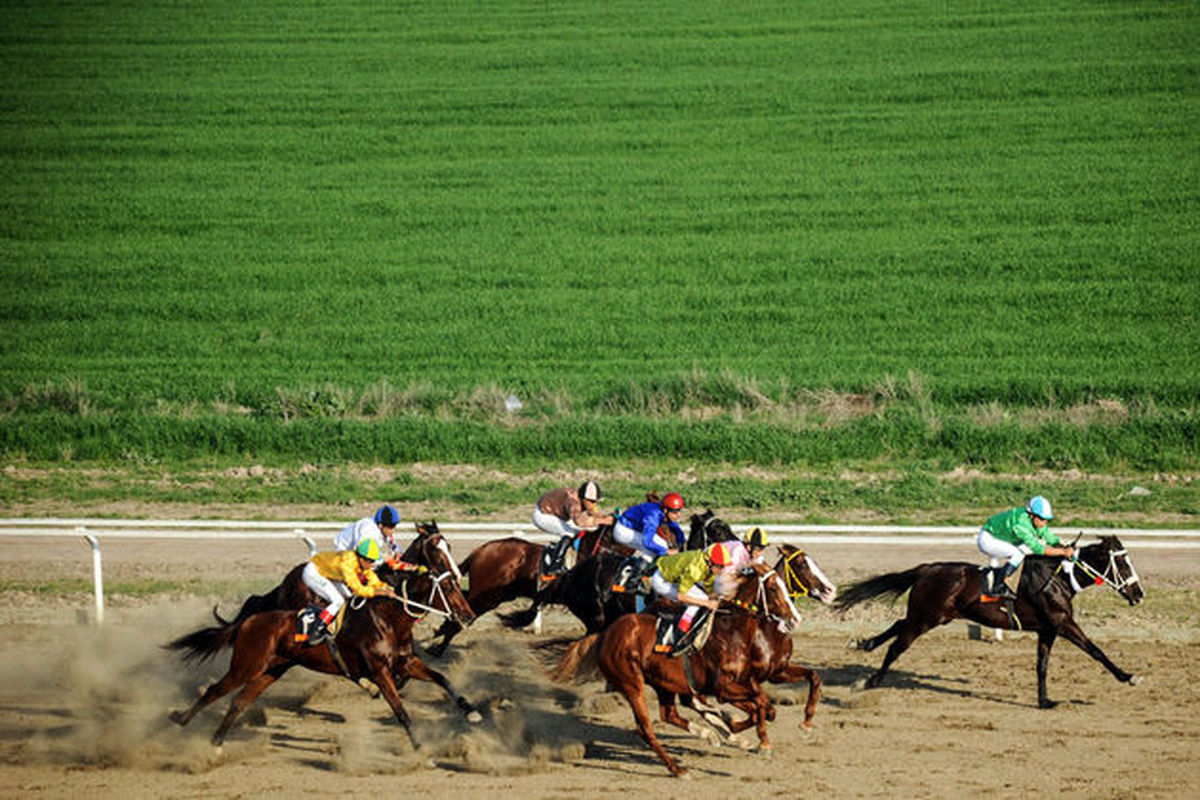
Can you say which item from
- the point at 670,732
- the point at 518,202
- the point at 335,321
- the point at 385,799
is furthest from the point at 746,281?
the point at 385,799

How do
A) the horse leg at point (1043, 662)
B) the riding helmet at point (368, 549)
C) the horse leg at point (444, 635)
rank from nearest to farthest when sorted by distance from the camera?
the riding helmet at point (368, 549)
the horse leg at point (1043, 662)
the horse leg at point (444, 635)

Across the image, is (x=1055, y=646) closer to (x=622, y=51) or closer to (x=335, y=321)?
(x=335, y=321)

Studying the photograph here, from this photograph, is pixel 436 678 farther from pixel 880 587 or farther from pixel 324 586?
pixel 880 587

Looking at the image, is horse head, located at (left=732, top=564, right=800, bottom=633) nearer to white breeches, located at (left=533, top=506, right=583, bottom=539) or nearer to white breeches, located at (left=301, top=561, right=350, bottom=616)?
white breeches, located at (left=533, top=506, right=583, bottom=539)

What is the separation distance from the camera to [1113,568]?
464 inches

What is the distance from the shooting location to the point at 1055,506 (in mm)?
17750

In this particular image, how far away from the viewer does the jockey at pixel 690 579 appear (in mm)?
10469

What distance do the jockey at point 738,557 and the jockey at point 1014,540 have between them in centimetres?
254

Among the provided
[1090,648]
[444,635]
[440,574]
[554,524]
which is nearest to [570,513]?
[554,524]

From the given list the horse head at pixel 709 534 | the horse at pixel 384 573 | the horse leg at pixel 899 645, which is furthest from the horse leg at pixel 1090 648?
the horse at pixel 384 573

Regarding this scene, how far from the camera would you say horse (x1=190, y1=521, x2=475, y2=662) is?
11.2 metres

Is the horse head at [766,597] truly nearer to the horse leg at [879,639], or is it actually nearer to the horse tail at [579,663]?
the horse tail at [579,663]

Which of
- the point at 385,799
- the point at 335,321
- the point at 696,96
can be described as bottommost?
the point at 385,799

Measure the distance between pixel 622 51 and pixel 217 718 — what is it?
28803mm
